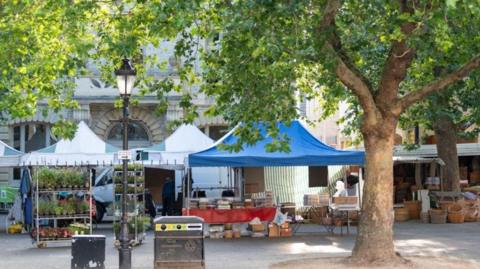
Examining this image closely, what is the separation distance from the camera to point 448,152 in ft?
82.7

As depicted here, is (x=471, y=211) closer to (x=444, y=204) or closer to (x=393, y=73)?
(x=444, y=204)

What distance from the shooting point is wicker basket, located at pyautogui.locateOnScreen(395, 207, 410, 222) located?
25422 millimetres

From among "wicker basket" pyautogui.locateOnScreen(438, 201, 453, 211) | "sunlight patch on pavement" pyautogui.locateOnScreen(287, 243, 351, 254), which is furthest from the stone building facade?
"sunlight patch on pavement" pyautogui.locateOnScreen(287, 243, 351, 254)

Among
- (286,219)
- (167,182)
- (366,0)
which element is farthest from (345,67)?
(167,182)

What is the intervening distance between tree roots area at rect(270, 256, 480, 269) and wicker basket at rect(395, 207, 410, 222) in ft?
34.3

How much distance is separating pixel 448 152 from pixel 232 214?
9.52m

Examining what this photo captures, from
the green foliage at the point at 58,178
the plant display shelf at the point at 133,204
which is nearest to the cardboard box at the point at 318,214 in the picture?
the plant display shelf at the point at 133,204

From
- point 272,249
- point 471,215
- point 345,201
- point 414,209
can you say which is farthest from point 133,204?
point 471,215

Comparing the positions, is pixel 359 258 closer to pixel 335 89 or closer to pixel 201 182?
pixel 335 89

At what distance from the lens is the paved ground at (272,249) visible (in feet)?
50.6

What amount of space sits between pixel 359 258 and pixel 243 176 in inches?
440

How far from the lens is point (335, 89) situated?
1762 cm

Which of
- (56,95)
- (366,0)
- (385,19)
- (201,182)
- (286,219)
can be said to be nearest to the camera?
(366,0)

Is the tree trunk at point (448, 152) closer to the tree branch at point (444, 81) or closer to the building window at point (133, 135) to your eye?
the tree branch at point (444, 81)
